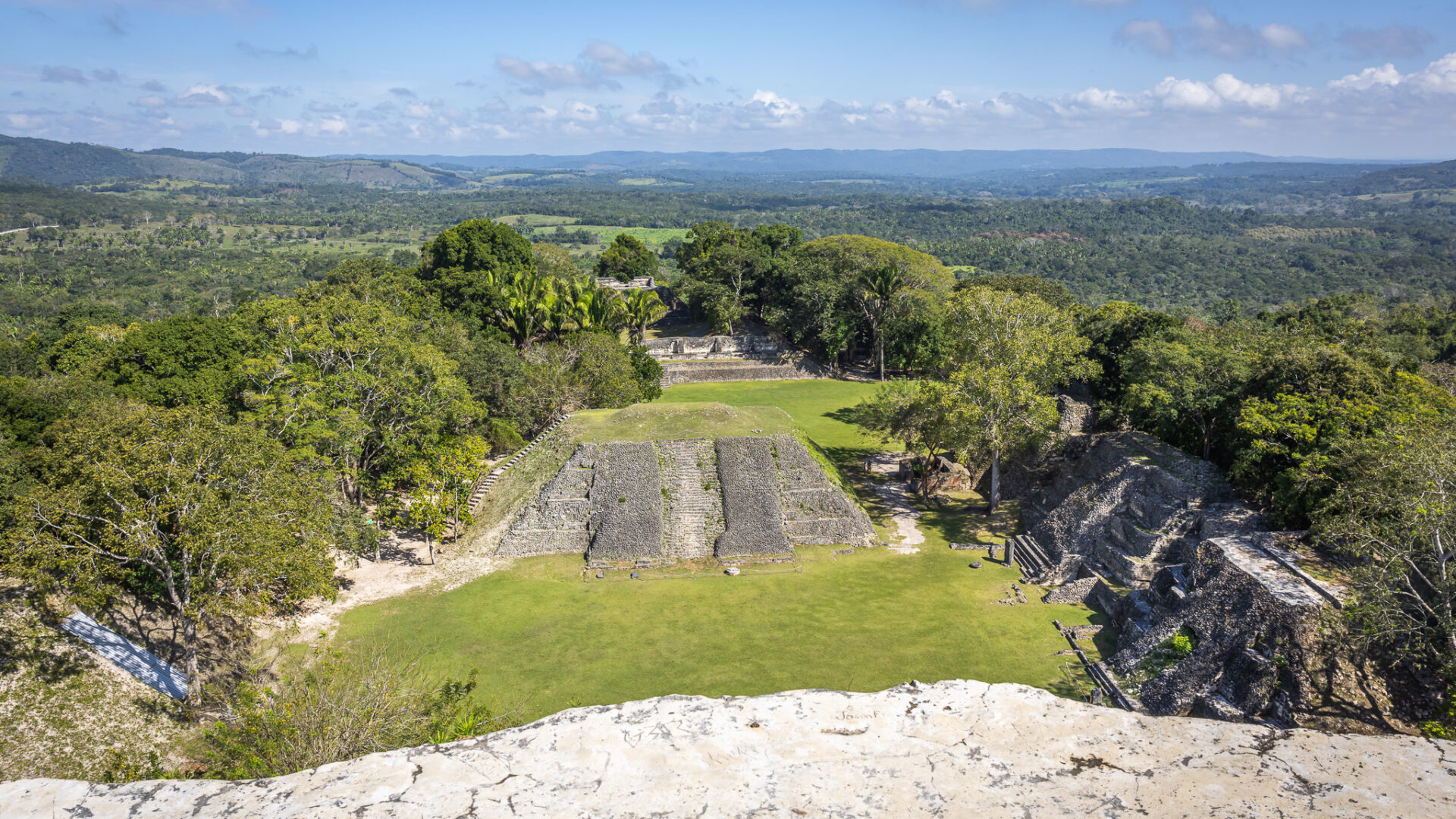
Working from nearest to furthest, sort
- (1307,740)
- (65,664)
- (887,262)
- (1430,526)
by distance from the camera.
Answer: (1307,740), (1430,526), (65,664), (887,262)

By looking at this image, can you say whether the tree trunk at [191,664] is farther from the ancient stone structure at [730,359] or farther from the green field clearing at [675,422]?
the ancient stone structure at [730,359]

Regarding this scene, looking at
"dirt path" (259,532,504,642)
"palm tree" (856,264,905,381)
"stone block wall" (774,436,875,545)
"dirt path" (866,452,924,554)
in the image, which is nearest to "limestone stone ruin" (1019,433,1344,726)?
"dirt path" (866,452,924,554)

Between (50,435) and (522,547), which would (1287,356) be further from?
(50,435)

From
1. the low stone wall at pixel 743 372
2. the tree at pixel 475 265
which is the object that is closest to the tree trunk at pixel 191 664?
the tree at pixel 475 265

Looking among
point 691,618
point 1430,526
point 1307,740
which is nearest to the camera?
point 1307,740

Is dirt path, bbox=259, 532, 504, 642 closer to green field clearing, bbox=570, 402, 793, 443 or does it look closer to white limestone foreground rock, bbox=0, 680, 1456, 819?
green field clearing, bbox=570, 402, 793, 443

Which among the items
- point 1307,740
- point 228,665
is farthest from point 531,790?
point 228,665
